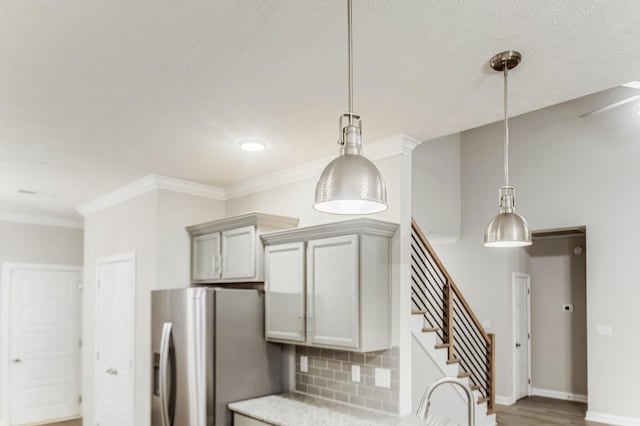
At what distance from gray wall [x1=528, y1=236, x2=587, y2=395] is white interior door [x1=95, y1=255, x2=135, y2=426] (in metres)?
6.28

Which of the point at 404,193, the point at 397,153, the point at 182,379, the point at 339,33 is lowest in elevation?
the point at 182,379

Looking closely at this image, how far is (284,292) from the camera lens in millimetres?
3711

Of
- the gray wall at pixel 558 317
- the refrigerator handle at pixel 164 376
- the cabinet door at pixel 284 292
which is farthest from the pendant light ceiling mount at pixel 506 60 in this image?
the gray wall at pixel 558 317

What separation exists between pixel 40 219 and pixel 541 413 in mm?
7318

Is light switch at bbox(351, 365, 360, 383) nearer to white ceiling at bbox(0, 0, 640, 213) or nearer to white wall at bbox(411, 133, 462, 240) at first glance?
white ceiling at bbox(0, 0, 640, 213)

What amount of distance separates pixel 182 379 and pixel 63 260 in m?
4.04

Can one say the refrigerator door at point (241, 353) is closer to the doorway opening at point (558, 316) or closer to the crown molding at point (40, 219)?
the crown molding at point (40, 219)

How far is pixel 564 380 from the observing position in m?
7.46

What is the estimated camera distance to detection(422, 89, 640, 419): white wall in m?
5.90

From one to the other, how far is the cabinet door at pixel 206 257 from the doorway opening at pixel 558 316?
502 centimetres

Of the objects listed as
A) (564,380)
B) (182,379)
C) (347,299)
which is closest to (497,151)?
(564,380)

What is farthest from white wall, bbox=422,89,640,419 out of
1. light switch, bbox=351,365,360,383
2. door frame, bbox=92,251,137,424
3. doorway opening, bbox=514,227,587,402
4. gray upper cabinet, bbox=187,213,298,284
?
door frame, bbox=92,251,137,424

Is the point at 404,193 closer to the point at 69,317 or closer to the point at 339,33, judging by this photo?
the point at 339,33

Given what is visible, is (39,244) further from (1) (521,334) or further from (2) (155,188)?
(1) (521,334)
